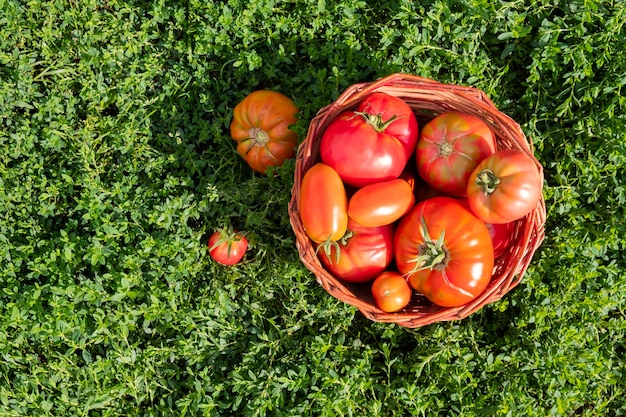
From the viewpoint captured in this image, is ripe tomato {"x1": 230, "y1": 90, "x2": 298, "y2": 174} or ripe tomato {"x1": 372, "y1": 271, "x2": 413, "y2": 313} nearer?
ripe tomato {"x1": 372, "y1": 271, "x2": 413, "y2": 313}

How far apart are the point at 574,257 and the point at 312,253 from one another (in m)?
1.28

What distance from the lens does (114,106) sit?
327 cm

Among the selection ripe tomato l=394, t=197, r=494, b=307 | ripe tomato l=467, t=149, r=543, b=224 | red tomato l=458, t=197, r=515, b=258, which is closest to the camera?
ripe tomato l=467, t=149, r=543, b=224

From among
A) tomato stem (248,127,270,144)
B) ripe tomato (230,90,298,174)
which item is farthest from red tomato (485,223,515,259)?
tomato stem (248,127,270,144)

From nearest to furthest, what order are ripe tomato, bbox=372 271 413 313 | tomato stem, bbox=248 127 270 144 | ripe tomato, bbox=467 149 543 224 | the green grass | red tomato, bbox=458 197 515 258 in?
ripe tomato, bbox=467 149 543 224, ripe tomato, bbox=372 271 413 313, red tomato, bbox=458 197 515 258, the green grass, tomato stem, bbox=248 127 270 144

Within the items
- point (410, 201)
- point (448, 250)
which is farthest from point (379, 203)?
point (448, 250)

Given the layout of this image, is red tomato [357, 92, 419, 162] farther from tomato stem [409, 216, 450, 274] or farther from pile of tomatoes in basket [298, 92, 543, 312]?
tomato stem [409, 216, 450, 274]

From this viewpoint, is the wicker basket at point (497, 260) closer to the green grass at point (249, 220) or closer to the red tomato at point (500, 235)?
the red tomato at point (500, 235)

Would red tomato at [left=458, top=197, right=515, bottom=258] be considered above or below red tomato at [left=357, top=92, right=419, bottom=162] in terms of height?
below

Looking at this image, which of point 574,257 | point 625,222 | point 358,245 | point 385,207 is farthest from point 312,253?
point 625,222

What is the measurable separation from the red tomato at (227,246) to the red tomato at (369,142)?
65 cm

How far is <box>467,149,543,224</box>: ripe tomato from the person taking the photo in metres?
2.22

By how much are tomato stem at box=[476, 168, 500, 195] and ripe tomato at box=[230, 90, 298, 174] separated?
3.09 feet

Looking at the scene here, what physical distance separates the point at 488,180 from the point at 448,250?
31 cm
